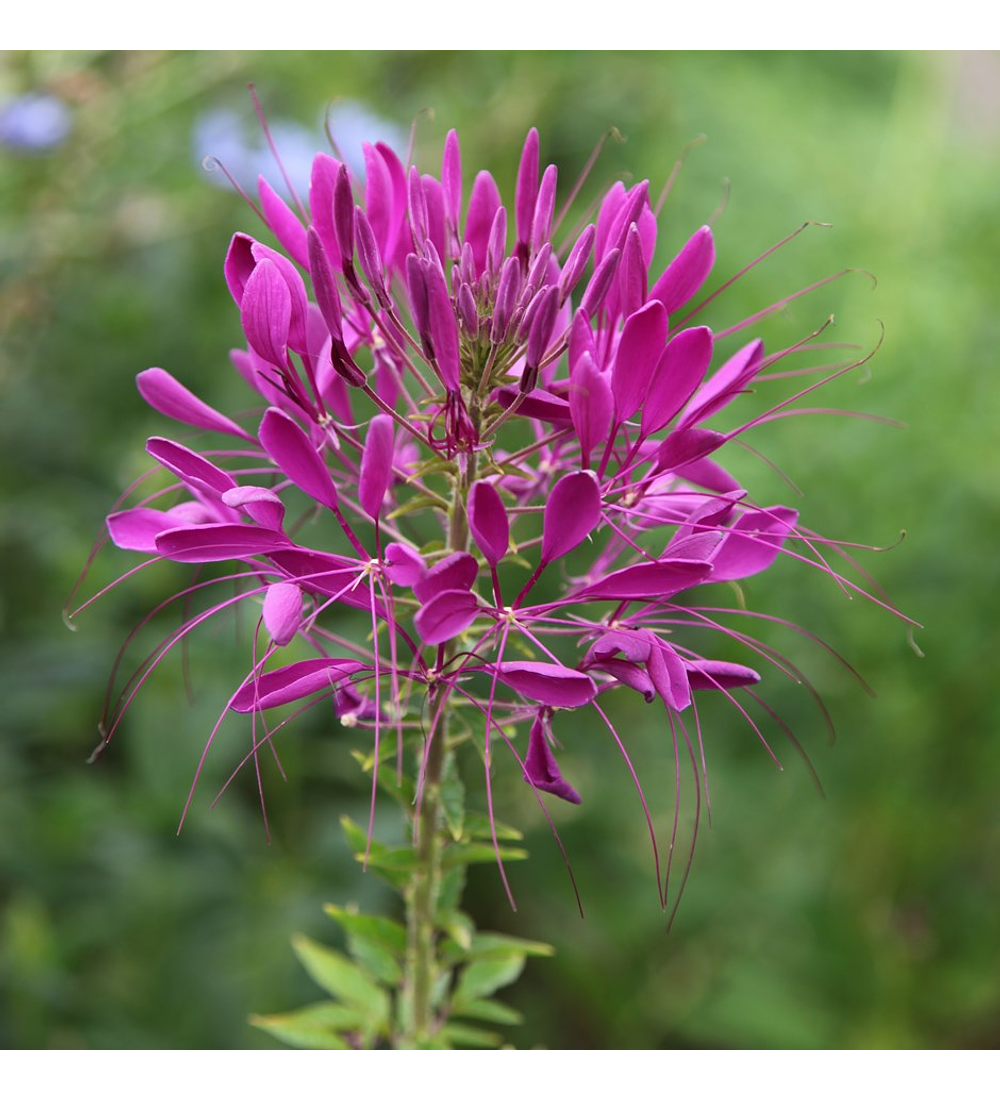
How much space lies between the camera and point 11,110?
2291 millimetres

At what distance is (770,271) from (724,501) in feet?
5.45

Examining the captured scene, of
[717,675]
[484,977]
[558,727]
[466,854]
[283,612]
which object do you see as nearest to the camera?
[283,612]

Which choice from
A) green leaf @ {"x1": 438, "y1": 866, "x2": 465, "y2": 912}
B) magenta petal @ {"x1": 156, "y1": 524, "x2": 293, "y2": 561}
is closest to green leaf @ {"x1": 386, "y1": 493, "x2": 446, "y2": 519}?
magenta petal @ {"x1": 156, "y1": 524, "x2": 293, "y2": 561}

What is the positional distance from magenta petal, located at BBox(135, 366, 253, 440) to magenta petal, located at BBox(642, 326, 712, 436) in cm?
36

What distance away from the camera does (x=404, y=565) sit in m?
0.89

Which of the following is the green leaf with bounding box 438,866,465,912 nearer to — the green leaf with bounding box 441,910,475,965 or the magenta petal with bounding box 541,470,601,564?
the green leaf with bounding box 441,910,475,965

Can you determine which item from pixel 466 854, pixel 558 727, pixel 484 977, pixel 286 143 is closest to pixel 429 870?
pixel 466 854

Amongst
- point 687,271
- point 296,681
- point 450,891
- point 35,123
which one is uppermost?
point 35,123

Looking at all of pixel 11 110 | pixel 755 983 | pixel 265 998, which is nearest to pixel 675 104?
pixel 11 110

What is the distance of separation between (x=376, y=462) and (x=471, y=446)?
0.11 metres

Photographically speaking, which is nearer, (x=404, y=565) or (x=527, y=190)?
(x=404, y=565)

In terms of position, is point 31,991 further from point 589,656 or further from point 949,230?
point 949,230

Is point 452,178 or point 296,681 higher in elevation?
point 452,178

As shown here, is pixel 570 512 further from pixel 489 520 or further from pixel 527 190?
pixel 527 190
